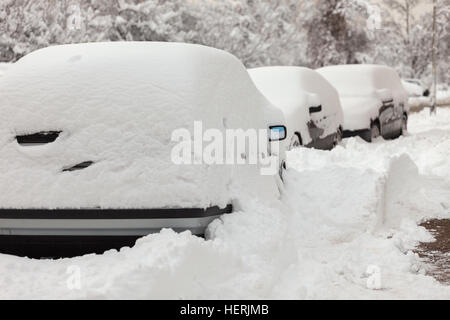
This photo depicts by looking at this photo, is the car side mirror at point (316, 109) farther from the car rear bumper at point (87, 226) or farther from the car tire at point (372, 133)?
the car rear bumper at point (87, 226)

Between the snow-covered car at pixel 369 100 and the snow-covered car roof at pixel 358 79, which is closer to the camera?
the snow-covered car at pixel 369 100

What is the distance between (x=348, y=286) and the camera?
4367 millimetres

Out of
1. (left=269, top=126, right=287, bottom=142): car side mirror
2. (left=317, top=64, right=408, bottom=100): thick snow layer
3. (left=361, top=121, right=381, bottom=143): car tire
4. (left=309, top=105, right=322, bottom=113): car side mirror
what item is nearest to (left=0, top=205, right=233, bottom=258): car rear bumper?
Answer: (left=269, top=126, right=287, bottom=142): car side mirror

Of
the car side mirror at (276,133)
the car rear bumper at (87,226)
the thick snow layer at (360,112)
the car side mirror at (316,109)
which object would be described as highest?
the car side mirror at (276,133)

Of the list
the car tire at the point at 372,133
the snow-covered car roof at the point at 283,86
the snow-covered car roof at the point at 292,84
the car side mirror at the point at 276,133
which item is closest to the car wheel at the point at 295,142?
the snow-covered car roof at the point at 283,86

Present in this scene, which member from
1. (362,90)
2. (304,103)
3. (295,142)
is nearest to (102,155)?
(295,142)

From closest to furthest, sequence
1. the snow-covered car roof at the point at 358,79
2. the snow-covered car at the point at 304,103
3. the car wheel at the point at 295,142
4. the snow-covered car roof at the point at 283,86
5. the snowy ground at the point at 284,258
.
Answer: the snowy ground at the point at 284,258 → the car wheel at the point at 295,142 → the snow-covered car at the point at 304,103 → the snow-covered car roof at the point at 283,86 → the snow-covered car roof at the point at 358,79

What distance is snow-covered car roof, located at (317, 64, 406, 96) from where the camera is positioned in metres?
13.7

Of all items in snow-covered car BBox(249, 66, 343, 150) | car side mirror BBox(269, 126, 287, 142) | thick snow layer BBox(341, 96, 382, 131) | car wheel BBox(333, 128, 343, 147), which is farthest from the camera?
thick snow layer BBox(341, 96, 382, 131)

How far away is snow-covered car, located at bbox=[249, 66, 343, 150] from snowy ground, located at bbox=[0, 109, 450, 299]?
2.54 metres

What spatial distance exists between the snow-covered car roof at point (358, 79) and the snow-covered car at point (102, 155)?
9.81 metres

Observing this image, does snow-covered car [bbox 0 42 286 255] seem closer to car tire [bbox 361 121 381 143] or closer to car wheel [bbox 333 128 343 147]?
car wheel [bbox 333 128 343 147]

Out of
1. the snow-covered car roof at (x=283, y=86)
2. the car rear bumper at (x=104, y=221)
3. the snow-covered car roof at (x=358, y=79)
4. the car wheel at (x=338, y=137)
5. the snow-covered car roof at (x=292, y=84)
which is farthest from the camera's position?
the snow-covered car roof at (x=358, y=79)

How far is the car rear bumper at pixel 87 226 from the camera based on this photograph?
3965 millimetres
